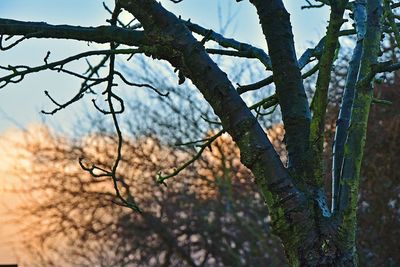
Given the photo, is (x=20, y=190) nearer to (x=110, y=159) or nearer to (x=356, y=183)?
(x=110, y=159)

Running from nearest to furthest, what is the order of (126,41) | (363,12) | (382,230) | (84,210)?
(126,41), (363,12), (382,230), (84,210)

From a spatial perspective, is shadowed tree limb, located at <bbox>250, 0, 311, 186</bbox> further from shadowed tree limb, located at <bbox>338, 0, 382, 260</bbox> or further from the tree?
shadowed tree limb, located at <bbox>338, 0, 382, 260</bbox>

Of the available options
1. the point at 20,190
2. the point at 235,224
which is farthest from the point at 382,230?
the point at 20,190

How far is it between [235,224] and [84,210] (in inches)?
112

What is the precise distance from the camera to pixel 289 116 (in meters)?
2.99

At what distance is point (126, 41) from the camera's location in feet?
10.2

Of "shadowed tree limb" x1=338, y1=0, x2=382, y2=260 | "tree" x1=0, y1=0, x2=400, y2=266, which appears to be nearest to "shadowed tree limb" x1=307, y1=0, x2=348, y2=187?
"tree" x1=0, y1=0, x2=400, y2=266

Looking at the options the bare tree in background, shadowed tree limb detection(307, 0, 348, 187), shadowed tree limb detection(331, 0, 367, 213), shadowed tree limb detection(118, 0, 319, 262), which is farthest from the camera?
the bare tree in background

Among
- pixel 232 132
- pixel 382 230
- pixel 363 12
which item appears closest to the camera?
pixel 232 132

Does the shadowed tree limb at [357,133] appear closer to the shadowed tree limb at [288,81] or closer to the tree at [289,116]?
the tree at [289,116]

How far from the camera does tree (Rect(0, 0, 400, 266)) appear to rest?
9.09ft

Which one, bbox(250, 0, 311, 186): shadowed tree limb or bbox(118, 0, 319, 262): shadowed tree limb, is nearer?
bbox(118, 0, 319, 262): shadowed tree limb

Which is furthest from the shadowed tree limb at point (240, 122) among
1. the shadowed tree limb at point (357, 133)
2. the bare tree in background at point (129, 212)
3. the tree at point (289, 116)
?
the bare tree in background at point (129, 212)

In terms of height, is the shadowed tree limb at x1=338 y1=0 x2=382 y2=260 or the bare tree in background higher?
the bare tree in background
